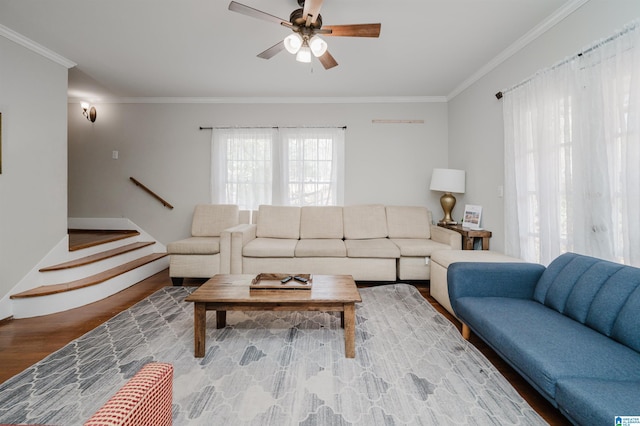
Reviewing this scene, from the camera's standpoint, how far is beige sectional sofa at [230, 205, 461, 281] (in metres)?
3.21

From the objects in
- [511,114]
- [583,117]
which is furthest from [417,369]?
[511,114]

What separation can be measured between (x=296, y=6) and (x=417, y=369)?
2.75m

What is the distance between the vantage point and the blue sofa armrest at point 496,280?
1.97 metres

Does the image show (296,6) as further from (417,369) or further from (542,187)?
(417,369)

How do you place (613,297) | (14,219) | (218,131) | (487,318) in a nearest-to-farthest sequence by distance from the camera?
(613,297) < (487,318) < (14,219) < (218,131)

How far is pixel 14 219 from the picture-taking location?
2529mm

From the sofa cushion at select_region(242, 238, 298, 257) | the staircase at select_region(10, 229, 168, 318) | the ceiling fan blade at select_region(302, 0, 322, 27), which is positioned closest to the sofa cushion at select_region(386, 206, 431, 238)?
the sofa cushion at select_region(242, 238, 298, 257)

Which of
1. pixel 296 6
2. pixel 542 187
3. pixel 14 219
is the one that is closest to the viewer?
pixel 296 6

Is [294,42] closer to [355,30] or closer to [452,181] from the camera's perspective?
[355,30]

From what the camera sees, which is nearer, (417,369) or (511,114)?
(417,369)

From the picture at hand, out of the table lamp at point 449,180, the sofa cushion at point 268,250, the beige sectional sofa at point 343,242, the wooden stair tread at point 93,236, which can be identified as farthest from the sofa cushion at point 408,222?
the wooden stair tread at point 93,236

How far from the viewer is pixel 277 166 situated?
13.6 feet

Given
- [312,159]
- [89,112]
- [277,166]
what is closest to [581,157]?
[312,159]

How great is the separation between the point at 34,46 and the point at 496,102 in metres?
4.77
